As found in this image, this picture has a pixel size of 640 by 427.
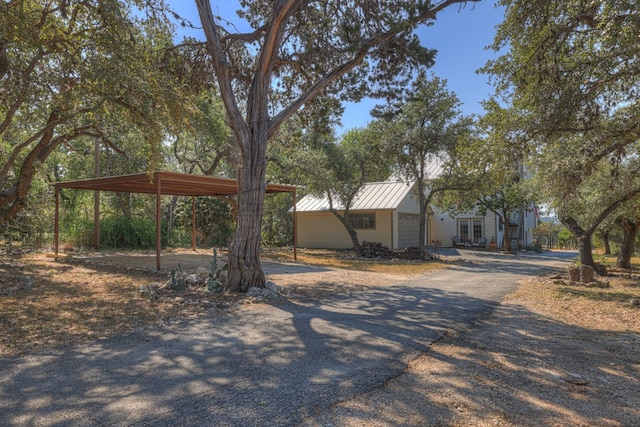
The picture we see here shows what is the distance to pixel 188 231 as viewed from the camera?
23562 millimetres

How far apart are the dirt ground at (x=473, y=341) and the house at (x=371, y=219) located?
10727mm

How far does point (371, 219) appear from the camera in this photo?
71.2 feet

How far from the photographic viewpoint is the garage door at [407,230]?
72.9ft

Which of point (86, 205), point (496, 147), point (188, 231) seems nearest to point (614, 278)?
point (496, 147)

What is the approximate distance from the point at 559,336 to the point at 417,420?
11.4 feet

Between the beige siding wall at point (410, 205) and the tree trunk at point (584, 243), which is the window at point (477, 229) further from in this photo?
the tree trunk at point (584, 243)

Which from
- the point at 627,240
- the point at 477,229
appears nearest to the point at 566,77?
the point at 627,240

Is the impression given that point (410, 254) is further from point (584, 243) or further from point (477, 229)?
point (477, 229)

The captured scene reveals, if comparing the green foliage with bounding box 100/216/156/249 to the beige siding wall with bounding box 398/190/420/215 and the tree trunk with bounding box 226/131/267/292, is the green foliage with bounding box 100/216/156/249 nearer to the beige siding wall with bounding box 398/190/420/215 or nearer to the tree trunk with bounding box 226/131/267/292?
the beige siding wall with bounding box 398/190/420/215

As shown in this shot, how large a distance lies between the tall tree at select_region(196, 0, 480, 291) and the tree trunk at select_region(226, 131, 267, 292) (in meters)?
0.02

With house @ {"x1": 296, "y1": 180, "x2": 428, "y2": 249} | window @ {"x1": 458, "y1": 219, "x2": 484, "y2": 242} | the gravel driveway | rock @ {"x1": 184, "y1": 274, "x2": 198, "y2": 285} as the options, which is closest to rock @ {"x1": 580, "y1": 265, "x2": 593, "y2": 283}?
the gravel driveway

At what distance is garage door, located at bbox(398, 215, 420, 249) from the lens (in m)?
22.2

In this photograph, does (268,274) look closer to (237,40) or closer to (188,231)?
(237,40)

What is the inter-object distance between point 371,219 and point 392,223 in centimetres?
135
